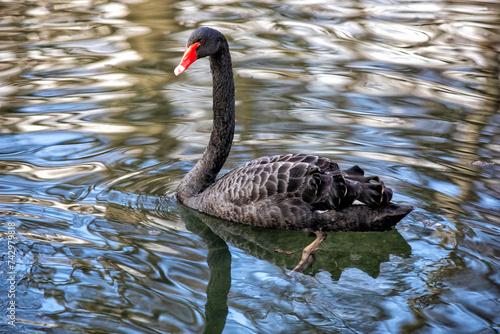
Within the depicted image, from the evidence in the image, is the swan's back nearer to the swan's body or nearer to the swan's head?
the swan's body

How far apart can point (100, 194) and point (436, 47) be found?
6.61 m

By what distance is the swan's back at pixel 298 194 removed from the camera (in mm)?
4441

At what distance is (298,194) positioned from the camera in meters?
4.59

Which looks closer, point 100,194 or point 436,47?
point 100,194

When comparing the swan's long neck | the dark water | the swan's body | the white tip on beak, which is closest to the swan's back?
the swan's body

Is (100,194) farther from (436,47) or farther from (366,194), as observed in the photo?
A: (436,47)

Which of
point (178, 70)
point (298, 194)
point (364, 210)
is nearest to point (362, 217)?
point (364, 210)

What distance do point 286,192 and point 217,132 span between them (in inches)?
38.4

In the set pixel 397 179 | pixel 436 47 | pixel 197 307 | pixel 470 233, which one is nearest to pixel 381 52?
pixel 436 47

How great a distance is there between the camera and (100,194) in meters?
5.31

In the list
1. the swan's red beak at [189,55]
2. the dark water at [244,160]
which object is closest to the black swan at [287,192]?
the swan's red beak at [189,55]

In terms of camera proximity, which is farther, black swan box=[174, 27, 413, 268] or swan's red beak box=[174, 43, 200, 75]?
swan's red beak box=[174, 43, 200, 75]

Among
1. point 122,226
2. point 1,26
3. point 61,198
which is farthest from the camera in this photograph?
point 1,26

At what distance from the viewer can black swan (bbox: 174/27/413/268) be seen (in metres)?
4.45
